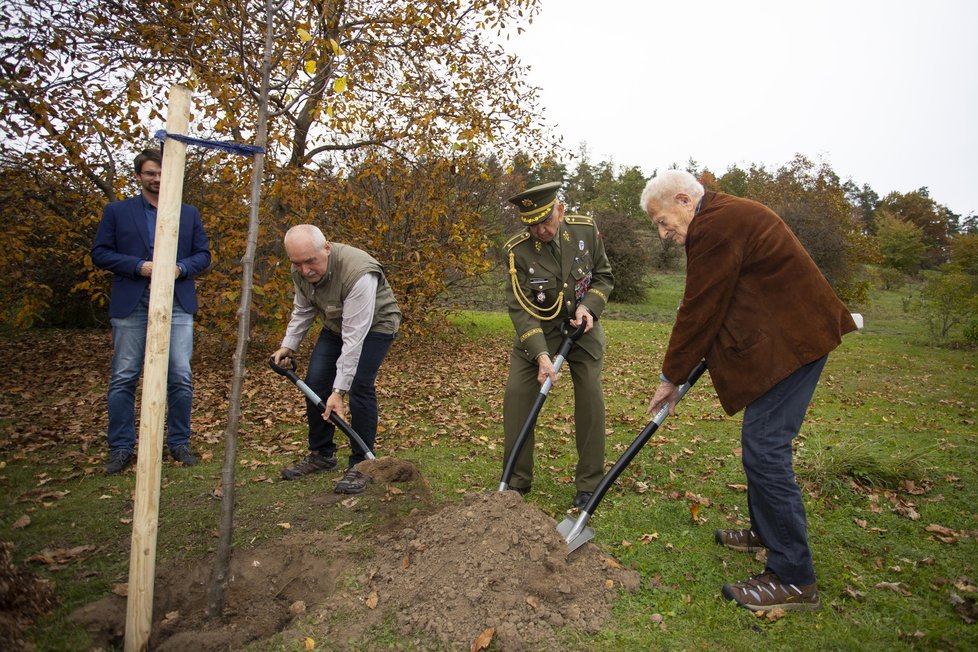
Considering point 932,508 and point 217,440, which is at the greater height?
point 932,508

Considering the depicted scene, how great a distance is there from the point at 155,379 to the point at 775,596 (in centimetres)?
315

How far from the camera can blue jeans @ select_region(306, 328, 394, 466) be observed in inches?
171

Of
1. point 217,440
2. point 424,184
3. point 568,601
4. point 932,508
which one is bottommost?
point 217,440

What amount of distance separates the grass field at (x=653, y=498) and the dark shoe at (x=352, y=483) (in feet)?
0.87

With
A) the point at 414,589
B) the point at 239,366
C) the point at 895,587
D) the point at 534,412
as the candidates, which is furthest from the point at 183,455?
the point at 895,587

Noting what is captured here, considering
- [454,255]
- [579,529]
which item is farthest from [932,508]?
[454,255]

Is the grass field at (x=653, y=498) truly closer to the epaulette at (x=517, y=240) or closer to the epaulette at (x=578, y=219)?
the epaulette at (x=517, y=240)

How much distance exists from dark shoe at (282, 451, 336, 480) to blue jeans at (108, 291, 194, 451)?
3.63 ft

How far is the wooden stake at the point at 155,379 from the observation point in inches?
98.7

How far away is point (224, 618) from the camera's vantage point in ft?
Result: 9.54

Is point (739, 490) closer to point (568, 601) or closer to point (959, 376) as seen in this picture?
point (568, 601)

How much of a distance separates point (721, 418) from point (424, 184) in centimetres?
615

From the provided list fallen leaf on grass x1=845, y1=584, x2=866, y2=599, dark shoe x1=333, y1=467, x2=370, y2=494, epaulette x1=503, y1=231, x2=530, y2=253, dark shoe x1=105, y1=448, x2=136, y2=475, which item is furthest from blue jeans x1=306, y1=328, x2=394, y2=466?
fallen leaf on grass x1=845, y1=584, x2=866, y2=599

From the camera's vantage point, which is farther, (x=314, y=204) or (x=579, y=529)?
(x=314, y=204)
